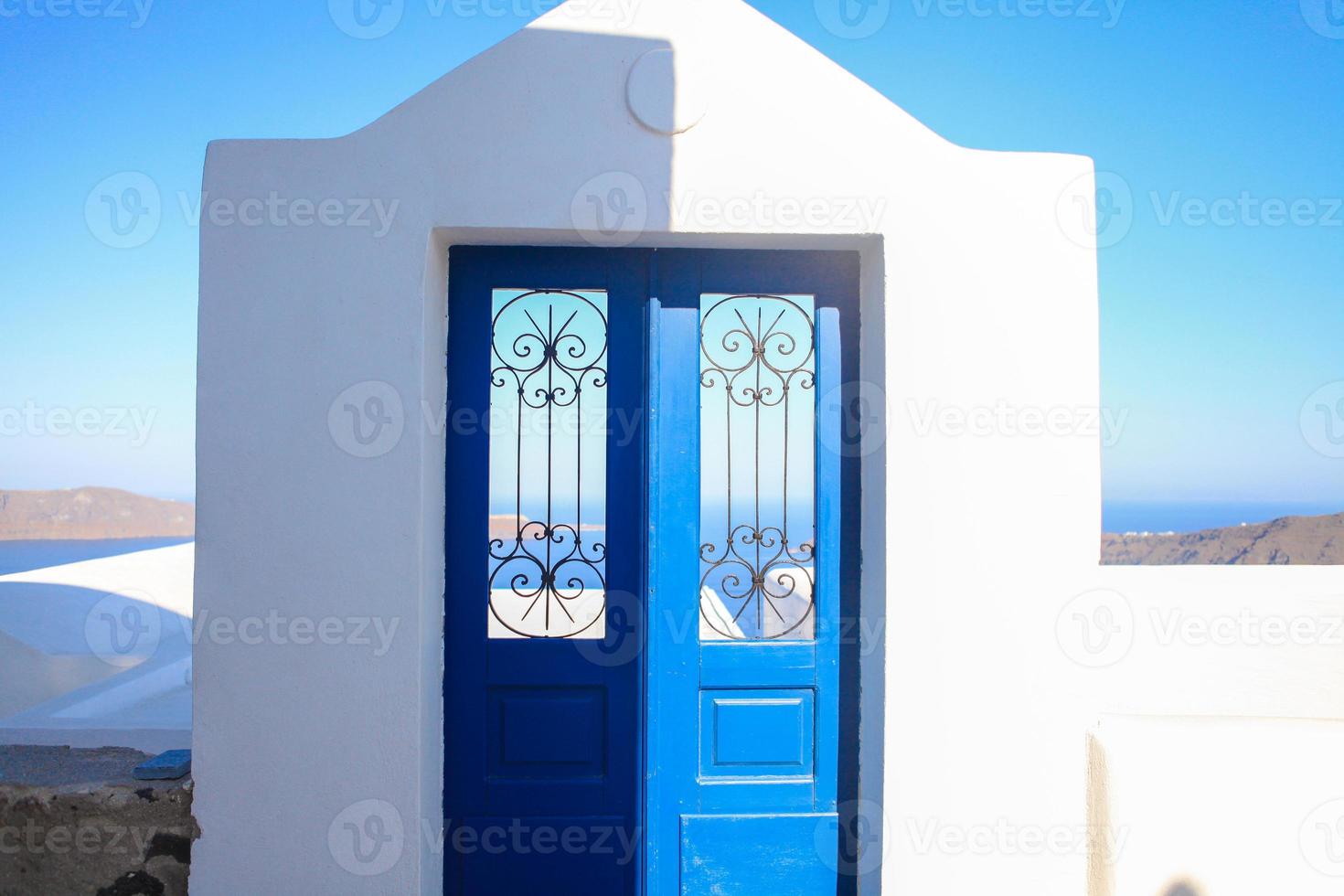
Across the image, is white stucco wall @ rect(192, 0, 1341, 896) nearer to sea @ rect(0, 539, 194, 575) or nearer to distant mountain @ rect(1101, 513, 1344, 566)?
distant mountain @ rect(1101, 513, 1344, 566)

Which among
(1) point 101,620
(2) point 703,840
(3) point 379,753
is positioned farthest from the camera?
(1) point 101,620

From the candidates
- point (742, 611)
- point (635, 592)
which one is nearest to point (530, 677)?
point (635, 592)

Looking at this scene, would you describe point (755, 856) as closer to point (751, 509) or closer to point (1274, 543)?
point (751, 509)

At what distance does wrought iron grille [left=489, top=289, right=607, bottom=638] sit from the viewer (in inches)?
119

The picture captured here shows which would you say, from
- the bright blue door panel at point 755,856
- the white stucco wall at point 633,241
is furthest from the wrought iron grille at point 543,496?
the bright blue door panel at point 755,856

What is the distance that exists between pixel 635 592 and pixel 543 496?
1.71ft

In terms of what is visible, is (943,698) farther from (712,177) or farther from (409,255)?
(409,255)

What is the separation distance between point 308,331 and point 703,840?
94.5 inches

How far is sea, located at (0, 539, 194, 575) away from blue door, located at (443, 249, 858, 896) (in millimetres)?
13920

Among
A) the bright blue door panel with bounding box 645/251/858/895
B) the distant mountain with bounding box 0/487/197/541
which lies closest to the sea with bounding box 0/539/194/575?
the distant mountain with bounding box 0/487/197/541

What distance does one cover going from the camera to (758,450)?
9.97ft

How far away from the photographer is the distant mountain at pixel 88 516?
30484 mm

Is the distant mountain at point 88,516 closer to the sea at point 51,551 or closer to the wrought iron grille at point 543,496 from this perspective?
the sea at point 51,551

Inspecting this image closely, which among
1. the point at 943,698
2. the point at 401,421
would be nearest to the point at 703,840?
the point at 943,698
